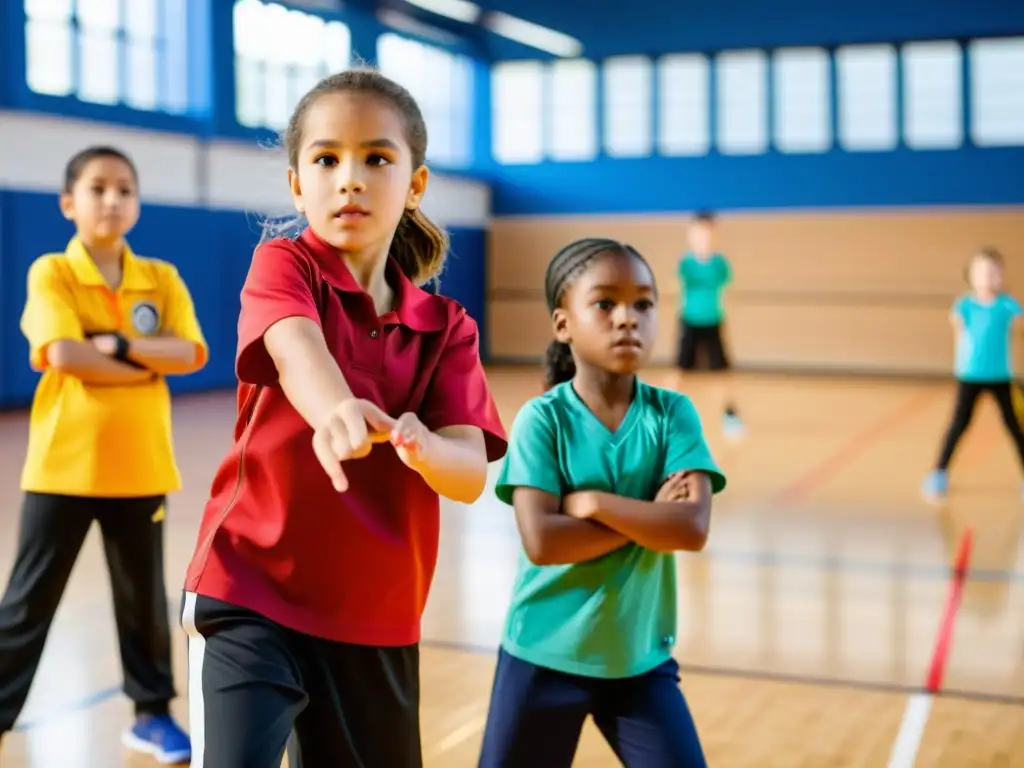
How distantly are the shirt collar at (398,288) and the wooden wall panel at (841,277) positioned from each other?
15.7m

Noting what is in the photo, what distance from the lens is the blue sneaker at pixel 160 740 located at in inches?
128

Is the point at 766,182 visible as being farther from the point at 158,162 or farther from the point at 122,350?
the point at 122,350

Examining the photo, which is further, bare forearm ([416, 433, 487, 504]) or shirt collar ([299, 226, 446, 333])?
shirt collar ([299, 226, 446, 333])

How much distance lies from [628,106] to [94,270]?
15.3m

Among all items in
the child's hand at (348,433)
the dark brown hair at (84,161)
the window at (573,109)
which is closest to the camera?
the child's hand at (348,433)

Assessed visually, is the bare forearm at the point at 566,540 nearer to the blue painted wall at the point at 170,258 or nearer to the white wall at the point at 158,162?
the white wall at the point at 158,162

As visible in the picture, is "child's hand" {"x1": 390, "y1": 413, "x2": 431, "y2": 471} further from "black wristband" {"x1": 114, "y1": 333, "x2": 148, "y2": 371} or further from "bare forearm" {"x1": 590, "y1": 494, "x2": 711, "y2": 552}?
"black wristband" {"x1": 114, "y1": 333, "x2": 148, "y2": 371}

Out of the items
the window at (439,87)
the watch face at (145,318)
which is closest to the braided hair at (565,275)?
the watch face at (145,318)

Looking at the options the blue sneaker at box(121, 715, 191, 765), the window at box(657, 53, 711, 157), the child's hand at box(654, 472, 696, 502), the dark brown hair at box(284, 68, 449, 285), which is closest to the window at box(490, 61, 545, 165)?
the window at box(657, 53, 711, 157)

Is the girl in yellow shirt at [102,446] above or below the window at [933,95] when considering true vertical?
below

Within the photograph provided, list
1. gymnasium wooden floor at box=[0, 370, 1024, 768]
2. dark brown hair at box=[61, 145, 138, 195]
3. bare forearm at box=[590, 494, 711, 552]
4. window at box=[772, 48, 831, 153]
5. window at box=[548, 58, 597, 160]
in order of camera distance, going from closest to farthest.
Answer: bare forearm at box=[590, 494, 711, 552], dark brown hair at box=[61, 145, 138, 195], gymnasium wooden floor at box=[0, 370, 1024, 768], window at box=[772, 48, 831, 153], window at box=[548, 58, 597, 160]

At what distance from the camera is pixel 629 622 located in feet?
7.25

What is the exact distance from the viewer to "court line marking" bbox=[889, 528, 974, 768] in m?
3.31

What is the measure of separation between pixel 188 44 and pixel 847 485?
9.01m
